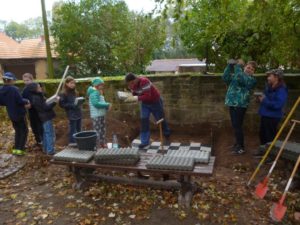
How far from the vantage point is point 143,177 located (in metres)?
4.79

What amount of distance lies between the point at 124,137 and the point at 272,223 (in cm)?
393

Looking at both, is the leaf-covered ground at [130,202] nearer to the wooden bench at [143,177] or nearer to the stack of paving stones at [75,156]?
the wooden bench at [143,177]

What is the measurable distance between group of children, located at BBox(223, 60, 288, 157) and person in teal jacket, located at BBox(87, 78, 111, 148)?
2247 mm

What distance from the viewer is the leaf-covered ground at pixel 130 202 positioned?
12.7 ft

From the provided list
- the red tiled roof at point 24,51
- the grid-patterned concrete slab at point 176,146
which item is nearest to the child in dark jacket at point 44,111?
the grid-patterned concrete slab at point 176,146

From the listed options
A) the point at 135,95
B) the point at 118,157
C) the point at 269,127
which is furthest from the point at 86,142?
the point at 269,127

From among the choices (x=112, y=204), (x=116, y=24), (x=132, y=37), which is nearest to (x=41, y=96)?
(x=112, y=204)

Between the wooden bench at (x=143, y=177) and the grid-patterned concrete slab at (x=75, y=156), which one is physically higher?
the grid-patterned concrete slab at (x=75, y=156)

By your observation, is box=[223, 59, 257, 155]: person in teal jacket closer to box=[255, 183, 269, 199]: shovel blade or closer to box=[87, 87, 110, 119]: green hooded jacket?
box=[255, 183, 269, 199]: shovel blade

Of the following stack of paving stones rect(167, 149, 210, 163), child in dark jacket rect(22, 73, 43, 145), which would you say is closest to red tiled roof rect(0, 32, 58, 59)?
child in dark jacket rect(22, 73, 43, 145)

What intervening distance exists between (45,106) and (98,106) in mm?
953

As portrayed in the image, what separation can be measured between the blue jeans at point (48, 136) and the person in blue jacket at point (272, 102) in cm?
364

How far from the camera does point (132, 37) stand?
45.3 feet

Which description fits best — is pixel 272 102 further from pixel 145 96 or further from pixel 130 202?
pixel 130 202
